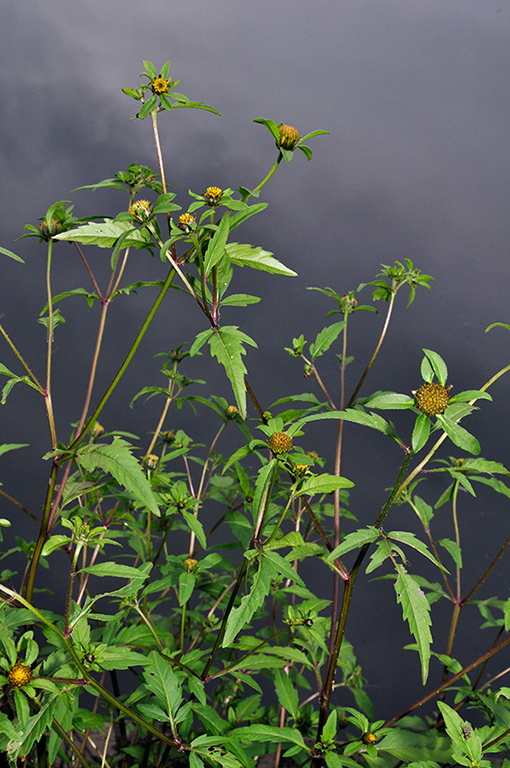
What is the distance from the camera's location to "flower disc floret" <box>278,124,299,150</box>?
2.05 feet

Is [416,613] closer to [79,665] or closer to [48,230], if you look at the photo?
[79,665]

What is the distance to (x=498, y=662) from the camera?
1496mm

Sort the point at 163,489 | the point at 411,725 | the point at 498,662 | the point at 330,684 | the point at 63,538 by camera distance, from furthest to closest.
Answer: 1. the point at 498,662
2. the point at 163,489
3. the point at 411,725
4. the point at 330,684
5. the point at 63,538

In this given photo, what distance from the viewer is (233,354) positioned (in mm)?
580

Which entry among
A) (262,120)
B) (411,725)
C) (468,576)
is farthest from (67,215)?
(468,576)

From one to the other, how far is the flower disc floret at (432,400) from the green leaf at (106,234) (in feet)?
1.12

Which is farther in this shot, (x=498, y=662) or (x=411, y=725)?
(x=498, y=662)

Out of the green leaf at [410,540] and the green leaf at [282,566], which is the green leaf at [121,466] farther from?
the green leaf at [410,540]

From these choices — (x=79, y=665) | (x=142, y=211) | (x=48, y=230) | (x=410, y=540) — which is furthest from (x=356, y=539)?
(x=48, y=230)

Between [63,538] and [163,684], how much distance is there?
23 centimetres

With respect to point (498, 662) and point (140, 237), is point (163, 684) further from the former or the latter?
point (498, 662)

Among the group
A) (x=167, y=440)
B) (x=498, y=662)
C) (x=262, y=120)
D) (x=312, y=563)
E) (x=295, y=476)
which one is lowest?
(x=498, y=662)

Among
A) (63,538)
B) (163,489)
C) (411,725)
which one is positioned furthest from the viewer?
(163,489)

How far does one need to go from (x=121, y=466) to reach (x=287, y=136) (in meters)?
0.40
